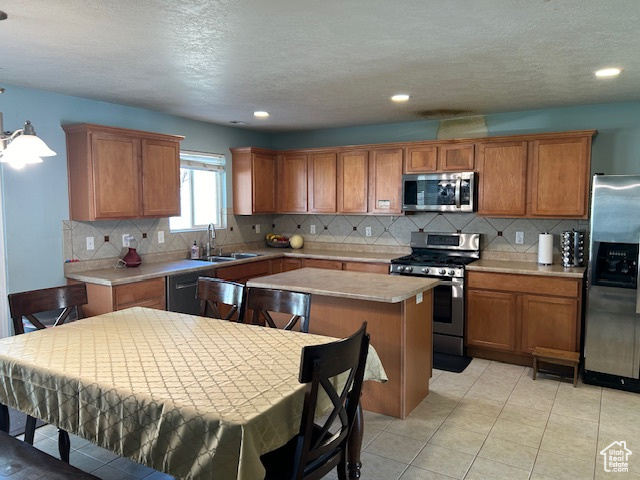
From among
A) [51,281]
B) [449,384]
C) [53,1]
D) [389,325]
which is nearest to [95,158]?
[51,281]

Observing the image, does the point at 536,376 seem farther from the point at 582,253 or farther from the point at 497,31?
the point at 497,31

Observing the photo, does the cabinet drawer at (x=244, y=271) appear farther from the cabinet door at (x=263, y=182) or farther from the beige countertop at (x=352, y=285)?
the beige countertop at (x=352, y=285)

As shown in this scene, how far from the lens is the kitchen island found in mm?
3135

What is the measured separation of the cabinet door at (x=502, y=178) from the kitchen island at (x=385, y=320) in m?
1.55

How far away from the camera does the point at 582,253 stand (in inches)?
170

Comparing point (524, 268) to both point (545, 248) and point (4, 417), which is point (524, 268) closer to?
point (545, 248)

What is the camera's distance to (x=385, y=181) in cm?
520

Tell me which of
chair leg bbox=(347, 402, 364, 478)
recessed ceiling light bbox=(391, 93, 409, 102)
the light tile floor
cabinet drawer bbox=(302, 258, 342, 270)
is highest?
recessed ceiling light bbox=(391, 93, 409, 102)

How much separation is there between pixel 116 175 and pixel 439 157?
3.08 meters

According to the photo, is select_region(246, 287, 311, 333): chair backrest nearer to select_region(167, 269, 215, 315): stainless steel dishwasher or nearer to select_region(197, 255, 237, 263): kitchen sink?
select_region(167, 269, 215, 315): stainless steel dishwasher

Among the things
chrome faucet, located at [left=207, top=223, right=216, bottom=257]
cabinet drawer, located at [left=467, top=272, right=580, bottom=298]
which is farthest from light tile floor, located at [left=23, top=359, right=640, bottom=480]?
chrome faucet, located at [left=207, top=223, right=216, bottom=257]

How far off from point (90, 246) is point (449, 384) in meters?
3.29

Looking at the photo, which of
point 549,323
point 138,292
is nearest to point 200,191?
point 138,292

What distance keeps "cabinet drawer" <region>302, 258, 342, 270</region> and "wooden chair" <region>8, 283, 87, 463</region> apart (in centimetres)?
284
